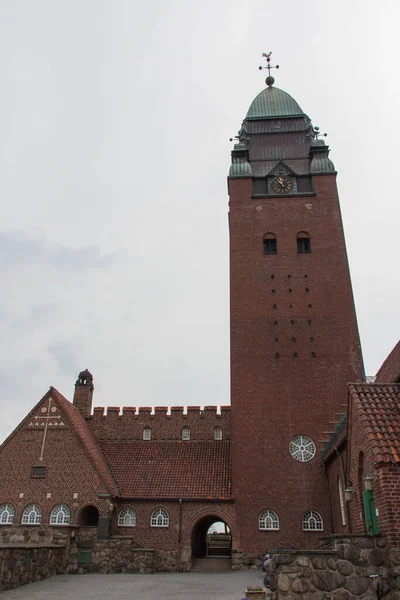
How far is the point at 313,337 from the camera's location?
2952 cm

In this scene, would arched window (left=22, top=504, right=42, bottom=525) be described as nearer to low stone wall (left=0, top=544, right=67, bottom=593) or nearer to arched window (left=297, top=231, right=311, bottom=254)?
low stone wall (left=0, top=544, right=67, bottom=593)

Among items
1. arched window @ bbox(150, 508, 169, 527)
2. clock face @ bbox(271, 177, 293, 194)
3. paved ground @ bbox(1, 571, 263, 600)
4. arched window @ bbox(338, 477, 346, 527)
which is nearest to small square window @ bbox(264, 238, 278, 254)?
clock face @ bbox(271, 177, 293, 194)

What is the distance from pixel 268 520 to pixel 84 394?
48.7 ft

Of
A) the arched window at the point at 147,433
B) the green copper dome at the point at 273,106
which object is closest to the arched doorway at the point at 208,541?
the arched window at the point at 147,433

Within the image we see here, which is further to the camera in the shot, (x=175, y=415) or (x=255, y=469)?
(x=175, y=415)

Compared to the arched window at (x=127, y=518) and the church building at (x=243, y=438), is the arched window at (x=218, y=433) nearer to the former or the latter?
the church building at (x=243, y=438)

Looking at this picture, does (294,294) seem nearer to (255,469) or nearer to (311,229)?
(311,229)

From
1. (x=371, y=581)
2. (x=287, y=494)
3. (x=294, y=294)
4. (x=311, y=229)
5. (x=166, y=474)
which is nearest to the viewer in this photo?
(x=371, y=581)

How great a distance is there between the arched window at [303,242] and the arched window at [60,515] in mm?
20441

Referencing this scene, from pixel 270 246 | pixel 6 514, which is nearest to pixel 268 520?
pixel 6 514

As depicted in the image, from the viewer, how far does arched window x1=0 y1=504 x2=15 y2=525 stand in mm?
25984

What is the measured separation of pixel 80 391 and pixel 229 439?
10641 mm

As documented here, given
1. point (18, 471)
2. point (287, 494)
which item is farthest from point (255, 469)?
point (18, 471)

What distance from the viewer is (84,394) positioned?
111 feet
